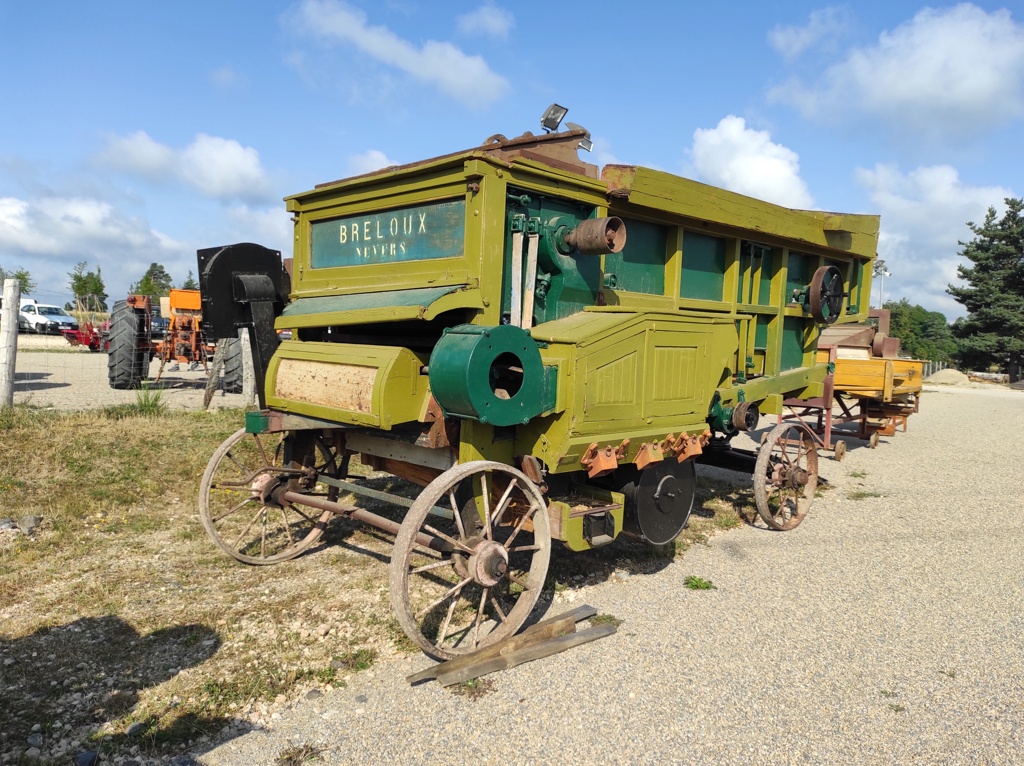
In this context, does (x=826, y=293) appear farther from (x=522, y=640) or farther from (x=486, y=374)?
(x=522, y=640)

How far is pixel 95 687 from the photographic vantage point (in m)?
3.32

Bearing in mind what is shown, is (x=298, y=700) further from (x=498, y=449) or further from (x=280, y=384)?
(x=280, y=384)

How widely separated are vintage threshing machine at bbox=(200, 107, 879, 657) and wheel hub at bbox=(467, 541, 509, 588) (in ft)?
0.03

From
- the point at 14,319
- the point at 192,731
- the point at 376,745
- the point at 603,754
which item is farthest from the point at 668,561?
the point at 14,319

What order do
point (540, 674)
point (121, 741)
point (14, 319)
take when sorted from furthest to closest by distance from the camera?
point (14, 319)
point (540, 674)
point (121, 741)

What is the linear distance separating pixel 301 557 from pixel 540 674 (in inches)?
93.9

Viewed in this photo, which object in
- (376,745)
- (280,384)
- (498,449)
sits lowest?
(376,745)

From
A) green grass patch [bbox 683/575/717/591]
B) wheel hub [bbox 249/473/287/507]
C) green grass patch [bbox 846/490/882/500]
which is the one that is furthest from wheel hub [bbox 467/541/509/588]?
green grass patch [bbox 846/490/882/500]

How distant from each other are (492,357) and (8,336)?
7004mm

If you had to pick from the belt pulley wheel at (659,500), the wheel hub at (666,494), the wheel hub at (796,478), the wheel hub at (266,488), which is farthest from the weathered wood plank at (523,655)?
the wheel hub at (796,478)

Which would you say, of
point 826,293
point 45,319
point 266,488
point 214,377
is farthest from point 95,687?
point 45,319

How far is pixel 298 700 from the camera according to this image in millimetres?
3309

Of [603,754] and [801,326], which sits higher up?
[801,326]

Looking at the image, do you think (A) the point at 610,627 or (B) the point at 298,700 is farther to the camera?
(A) the point at 610,627
